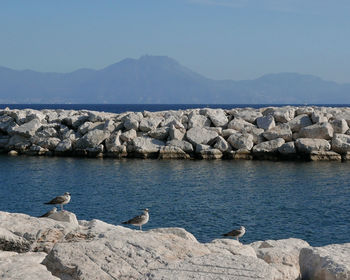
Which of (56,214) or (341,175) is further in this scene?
(341,175)

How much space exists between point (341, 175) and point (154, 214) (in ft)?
42.7

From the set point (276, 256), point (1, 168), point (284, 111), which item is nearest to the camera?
point (276, 256)

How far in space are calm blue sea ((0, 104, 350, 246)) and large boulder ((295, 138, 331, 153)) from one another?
1.37 m

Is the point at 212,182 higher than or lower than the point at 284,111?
lower

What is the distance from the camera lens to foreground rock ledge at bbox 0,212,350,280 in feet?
25.5

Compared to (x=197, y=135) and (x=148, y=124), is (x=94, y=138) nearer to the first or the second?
(x=148, y=124)

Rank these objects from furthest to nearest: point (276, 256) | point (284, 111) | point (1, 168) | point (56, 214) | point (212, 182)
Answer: point (284, 111), point (1, 168), point (212, 182), point (56, 214), point (276, 256)

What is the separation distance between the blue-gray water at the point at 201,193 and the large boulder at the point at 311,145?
124cm

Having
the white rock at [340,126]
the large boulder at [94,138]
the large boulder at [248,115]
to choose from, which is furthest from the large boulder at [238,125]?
the large boulder at [94,138]

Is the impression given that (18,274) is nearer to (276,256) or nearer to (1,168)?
(276,256)

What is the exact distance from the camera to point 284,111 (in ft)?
129

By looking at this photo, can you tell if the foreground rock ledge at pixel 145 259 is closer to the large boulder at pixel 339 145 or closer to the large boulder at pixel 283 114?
the large boulder at pixel 339 145

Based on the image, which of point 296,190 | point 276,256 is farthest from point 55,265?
point 296,190

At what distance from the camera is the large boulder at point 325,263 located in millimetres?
8344
